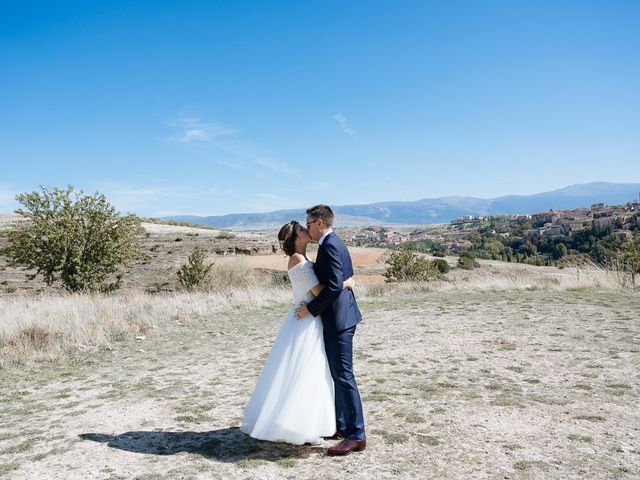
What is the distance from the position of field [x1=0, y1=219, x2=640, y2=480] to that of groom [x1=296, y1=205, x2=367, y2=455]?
269mm

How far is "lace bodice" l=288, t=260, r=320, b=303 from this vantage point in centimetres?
452

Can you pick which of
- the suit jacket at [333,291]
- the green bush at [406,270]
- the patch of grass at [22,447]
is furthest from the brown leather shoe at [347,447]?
the green bush at [406,270]

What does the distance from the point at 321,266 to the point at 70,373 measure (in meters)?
5.76

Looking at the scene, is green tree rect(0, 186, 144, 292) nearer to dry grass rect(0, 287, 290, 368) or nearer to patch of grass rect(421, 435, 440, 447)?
dry grass rect(0, 287, 290, 368)

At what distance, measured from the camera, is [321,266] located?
4.44m

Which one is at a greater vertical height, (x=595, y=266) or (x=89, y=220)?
(x=89, y=220)

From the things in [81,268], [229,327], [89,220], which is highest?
[89,220]

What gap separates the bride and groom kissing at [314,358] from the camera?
4367mm

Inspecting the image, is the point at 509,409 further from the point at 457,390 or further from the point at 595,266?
the point at 595,266

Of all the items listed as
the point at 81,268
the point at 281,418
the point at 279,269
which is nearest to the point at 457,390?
the point at 281,418

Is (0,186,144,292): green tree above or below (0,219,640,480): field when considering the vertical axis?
above

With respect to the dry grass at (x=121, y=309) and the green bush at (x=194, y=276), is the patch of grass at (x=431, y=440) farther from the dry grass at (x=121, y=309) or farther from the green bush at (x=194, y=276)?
the green bush at (x=194, y=276)

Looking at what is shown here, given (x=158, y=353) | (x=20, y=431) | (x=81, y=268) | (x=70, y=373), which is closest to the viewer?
(x=20, y=431)

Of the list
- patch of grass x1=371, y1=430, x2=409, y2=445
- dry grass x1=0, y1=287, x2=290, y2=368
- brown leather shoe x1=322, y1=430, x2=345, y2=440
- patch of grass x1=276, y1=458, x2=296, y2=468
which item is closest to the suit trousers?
brown leather shoe x1=322, y1=430, x2=345, y2=440
